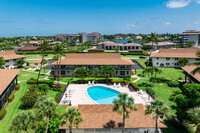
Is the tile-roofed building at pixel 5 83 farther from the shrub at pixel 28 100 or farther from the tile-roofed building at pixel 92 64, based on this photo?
the tile-roofed building at pixel 92 64

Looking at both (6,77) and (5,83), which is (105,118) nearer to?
(5,83)

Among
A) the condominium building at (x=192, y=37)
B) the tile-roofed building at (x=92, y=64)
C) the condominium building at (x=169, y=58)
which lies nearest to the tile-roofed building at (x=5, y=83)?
the tile-roofed building at (x=92, y=64)

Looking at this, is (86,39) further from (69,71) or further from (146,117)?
(146,117)

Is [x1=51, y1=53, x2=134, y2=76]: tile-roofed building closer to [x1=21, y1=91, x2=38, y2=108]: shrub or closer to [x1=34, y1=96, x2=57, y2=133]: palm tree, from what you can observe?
[x1=21, y1=91, x2=38, y2=108]: shrub

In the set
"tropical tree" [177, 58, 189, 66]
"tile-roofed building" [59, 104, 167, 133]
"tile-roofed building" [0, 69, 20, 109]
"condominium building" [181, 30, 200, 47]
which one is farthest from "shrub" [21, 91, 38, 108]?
"condominium building" [181, 30, 200, 47]

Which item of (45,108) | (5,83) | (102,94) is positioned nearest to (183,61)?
(102,94)

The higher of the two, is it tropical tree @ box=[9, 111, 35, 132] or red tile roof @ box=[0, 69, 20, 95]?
red tile roof @ box=[0, 69, 20, 95]
